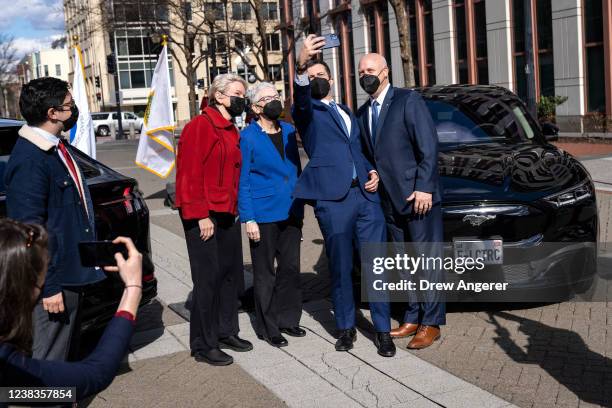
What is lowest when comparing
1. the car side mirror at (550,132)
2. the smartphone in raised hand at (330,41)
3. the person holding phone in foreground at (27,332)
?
the person holding phone in foreground at (27,332)

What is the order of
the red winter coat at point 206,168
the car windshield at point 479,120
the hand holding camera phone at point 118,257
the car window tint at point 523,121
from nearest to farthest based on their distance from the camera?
1. the hand holding camera phone at point 118,257
2. the red winter coat at point 206,168
3. the car windshield at point 479,120
4. the car window tint at point 523,121

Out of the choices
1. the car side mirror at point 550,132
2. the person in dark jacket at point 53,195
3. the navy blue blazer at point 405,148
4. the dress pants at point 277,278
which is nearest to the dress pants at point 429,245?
the navy blue blazer at point 405,148

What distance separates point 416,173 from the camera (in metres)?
5.31

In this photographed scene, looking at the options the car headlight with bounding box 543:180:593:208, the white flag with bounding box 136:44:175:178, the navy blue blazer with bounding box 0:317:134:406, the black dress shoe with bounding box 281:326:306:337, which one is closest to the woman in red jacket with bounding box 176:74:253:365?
the black dress shoe with bounding box 281:326:306:337

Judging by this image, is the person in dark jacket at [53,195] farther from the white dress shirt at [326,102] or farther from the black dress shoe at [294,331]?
the black dress shoe at [294,331]

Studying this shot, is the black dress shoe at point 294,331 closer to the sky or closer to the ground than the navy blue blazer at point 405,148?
closer to the ground

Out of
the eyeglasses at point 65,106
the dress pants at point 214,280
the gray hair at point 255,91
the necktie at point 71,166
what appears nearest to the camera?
the eyeglasses at point 65,106

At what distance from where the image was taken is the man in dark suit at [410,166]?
17.2ft

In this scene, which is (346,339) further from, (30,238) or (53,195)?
(30,238)

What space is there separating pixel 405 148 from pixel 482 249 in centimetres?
103

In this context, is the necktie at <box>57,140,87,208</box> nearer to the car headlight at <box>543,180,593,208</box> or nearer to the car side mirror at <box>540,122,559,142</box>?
the car headlight at <box>543,180,593,208</box>

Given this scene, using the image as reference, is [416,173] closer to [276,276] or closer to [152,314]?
[276,276]

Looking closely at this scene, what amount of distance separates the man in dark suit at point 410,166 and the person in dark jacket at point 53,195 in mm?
2102

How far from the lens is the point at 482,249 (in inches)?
227
